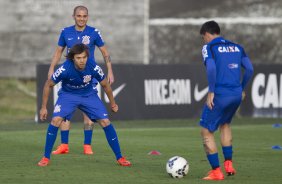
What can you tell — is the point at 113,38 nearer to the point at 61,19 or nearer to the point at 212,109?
the point at 61,19

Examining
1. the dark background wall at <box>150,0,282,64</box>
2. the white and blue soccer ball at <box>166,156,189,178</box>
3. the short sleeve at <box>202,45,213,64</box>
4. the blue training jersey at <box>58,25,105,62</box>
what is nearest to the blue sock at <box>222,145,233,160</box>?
the white and blue soccer ball at <box>166,156,189,178</box>

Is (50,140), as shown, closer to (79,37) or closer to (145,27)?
(79,37)

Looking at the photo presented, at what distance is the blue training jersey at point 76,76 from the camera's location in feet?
41.8

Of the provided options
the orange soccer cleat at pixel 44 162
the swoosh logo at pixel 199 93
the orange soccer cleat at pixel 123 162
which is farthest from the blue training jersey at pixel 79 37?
the swoosh logo at pixel 199 93

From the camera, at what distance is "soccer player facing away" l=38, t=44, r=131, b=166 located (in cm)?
1275

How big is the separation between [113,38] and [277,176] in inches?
847

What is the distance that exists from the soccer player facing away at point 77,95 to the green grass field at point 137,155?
0.41 m

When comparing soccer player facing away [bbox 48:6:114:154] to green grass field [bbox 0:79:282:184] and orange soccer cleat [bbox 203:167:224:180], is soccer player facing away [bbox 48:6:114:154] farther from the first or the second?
orange soccer cleat [bbox 203:167:224:180]

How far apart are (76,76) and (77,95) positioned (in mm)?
435

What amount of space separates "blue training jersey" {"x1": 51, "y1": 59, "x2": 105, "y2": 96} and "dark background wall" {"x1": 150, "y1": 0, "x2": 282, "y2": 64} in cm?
2045

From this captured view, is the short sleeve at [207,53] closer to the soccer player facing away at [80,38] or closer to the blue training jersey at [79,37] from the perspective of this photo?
the soccer player facing away at [80,38]

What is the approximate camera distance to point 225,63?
11.7 meters

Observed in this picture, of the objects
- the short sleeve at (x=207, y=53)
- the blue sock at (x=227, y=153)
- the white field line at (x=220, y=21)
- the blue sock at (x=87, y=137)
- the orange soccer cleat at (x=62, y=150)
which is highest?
the short sleeve at (x=207, y=53)

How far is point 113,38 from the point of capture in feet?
109
